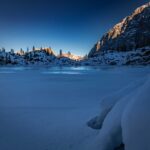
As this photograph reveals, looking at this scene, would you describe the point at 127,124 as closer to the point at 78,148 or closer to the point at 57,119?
the point at 78,148

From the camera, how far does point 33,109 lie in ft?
27.7

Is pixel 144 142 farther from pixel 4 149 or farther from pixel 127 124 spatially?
A: pixel 4 149

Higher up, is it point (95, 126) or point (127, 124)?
point (127, 124)

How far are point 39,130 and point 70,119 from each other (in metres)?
1.33

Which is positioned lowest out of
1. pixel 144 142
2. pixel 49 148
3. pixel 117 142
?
pixel 49 148

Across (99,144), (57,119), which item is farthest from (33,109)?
(99,144)

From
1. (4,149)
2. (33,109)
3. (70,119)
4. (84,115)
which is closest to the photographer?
(4,149)

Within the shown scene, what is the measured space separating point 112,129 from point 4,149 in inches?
93.4

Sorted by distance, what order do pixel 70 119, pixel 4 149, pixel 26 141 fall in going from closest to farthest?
pixel 4 149, pixel 26 141, pixel 70 119

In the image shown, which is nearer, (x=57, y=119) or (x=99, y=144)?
(x=99, y=144)

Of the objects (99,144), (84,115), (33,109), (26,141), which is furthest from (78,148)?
(33,109)

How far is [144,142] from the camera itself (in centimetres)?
305

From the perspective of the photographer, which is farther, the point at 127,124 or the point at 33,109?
the point at 33,109

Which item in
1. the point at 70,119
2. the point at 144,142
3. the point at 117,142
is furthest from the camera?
the point at 70,119
